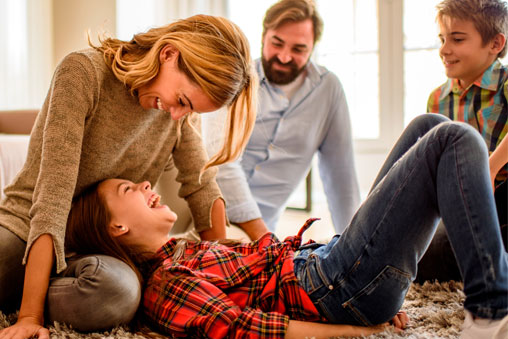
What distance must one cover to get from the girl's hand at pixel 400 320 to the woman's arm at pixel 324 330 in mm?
23

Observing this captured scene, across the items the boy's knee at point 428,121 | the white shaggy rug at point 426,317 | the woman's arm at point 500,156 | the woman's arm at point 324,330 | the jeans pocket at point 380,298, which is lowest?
the white shaggy rug at point 426,317

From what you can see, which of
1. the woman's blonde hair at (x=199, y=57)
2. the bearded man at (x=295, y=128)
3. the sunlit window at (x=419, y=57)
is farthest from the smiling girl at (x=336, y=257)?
the sunlit window at (x=419, y=57)

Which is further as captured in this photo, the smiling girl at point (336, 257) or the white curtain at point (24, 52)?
the white curtain at point (24, 52)

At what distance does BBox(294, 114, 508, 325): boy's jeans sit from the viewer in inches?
31.2

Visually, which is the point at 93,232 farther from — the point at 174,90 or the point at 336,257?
the point at 336,257

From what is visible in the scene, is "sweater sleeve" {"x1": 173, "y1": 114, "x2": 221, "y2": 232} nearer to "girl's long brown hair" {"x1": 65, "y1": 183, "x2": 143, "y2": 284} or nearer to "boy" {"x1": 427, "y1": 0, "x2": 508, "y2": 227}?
"girl's long brown hair" {"x1": 65, "y1": 183, "x2": 143, "y2": 284}

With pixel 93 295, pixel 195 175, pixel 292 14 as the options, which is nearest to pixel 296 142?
pixel 292 14

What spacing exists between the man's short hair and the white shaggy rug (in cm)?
114

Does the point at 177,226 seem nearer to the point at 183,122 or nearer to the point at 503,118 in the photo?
the point at 183,122

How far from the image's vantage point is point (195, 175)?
4.81ft

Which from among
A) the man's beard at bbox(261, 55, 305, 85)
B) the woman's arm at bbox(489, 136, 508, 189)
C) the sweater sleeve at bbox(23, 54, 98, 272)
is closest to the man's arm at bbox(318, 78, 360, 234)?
the man's beard at bbox(261, 55, 305, 85)

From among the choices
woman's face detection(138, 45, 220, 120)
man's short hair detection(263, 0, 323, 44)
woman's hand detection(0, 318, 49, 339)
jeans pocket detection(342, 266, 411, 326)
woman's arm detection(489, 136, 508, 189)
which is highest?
man's short hair detection(263, 0, 323, 44)

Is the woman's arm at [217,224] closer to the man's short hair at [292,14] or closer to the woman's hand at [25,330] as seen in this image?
the woman's hand at [25,330]

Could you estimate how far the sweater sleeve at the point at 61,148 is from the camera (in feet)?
3.30
